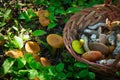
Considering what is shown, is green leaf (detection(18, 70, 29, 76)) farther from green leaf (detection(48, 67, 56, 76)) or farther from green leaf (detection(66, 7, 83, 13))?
green leaf (detection(66, 7, 83, 13))

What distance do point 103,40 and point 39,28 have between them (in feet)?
2.31

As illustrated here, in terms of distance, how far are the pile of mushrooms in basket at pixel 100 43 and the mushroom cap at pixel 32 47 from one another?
0.33 metres

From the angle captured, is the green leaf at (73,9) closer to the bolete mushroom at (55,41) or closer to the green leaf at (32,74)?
the bolete mushroom at (55,41)

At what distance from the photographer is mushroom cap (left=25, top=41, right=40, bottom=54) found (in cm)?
268

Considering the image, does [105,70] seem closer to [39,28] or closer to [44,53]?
[44,53]

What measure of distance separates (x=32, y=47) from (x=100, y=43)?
1.94 ft

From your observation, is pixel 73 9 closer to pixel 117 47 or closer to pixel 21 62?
pixel 117 47

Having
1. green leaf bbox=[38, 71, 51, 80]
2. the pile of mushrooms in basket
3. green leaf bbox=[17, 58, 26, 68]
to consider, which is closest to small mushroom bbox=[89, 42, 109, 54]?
the pile of mushrooms in basket

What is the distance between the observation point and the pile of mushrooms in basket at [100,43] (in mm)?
2445

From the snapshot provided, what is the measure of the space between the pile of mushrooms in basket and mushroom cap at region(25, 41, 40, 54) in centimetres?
33

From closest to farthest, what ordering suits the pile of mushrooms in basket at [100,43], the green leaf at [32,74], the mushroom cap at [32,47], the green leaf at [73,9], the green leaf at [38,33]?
the green leaf at [32,74] → the pile of mushrooms in basket at [100,43] → the mushroom cap at [32,47] → the green leaf at [38,33] → the green leaf at [73,9]

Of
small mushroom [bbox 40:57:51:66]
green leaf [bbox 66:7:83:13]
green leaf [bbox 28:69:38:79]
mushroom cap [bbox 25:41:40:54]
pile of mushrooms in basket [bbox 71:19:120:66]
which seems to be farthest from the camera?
green leaf [bbox 66:7:83:13]

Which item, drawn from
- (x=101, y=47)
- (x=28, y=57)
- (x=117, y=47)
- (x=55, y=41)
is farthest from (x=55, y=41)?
(x=117, y=47)

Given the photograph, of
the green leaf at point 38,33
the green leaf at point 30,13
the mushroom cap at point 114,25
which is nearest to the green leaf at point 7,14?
the green leaf at point 30,13
